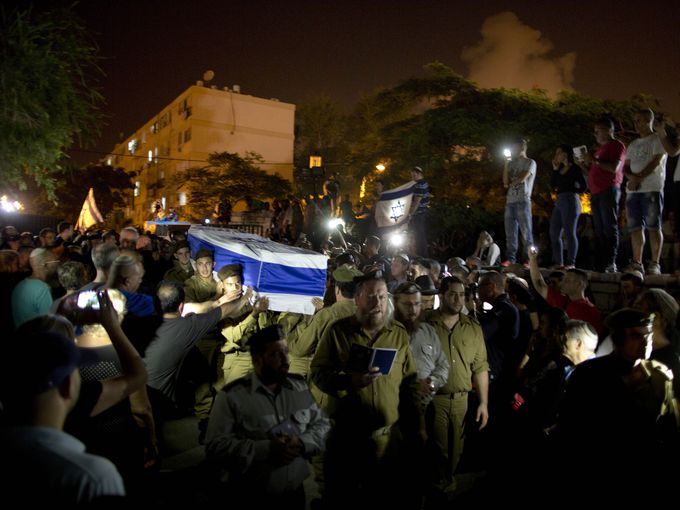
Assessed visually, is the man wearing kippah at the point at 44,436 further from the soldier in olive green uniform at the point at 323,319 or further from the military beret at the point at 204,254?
the military beret at the point at 204,254

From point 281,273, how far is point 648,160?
5038 millimetres

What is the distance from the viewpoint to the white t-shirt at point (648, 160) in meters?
6.70

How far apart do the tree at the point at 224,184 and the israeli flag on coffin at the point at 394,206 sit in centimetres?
2925

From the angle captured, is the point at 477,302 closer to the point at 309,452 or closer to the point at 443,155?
the point at 309,452

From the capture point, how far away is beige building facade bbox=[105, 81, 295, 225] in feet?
184

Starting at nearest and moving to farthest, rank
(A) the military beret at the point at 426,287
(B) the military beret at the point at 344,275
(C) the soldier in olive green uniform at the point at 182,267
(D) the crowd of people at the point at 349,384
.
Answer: (D) the crowd of people at the point at 349,384 → (B) the military beret at the point at 344,275 → (A) the military beret at the point at 426,287 → (C) the soldier in olive green uniform at the point at 182,267

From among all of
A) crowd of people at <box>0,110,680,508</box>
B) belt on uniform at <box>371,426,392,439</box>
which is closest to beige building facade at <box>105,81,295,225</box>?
crowd of people at <box>0,110,680,508</box>

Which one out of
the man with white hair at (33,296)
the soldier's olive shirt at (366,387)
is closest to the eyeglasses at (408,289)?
the soldier's olive shirt at (366,387)

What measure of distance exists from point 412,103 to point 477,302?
69.1 feet

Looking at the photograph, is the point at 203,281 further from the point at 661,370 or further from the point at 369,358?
the point at 661,370

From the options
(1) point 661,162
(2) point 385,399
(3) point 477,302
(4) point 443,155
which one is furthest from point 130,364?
(4) point 443,155

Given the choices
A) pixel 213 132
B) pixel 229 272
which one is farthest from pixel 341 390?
pixel 213 132

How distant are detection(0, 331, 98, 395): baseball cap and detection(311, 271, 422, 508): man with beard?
6.33 ft

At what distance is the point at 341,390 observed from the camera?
3568 millimetres
